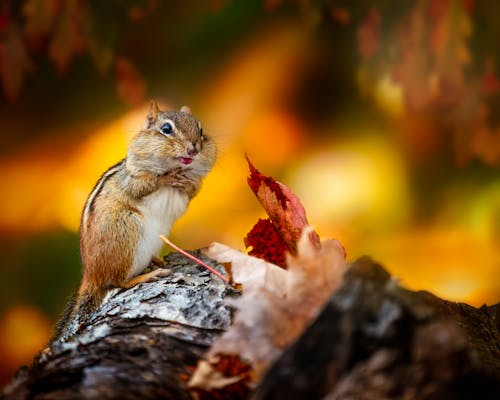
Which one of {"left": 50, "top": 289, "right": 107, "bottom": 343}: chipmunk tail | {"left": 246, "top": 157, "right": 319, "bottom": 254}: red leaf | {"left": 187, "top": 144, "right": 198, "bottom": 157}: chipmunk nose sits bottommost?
{"left": 50, "top": 289, "right": 107, "bottom": 343}: chipmunk tail

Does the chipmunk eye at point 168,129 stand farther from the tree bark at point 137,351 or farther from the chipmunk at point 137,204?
the tree bark at point 137,351

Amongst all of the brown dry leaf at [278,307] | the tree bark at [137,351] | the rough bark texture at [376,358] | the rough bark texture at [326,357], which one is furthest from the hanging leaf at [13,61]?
the rough bark texture at [376,358]

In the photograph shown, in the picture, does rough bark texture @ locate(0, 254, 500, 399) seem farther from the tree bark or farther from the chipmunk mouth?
the chipmunk mouth

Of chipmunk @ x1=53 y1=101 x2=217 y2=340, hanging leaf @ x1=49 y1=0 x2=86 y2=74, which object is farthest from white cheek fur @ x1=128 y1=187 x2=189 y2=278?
hanging leaf @ x1=49 y1=0 x2=86 y2=74

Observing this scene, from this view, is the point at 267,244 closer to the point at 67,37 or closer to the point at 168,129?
the point at 168,129

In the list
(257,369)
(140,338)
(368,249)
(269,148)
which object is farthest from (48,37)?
(257,369)

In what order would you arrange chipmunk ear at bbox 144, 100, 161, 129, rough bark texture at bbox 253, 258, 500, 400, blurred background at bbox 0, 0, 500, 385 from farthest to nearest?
blurred background at bbox 0, 0, 500, 385 → chipmunk ear at bbox 144, 100, 161, 129 → rough bark texture at bbox 253, 258, 500, 400

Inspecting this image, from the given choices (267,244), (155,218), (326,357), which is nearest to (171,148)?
(155,218)
